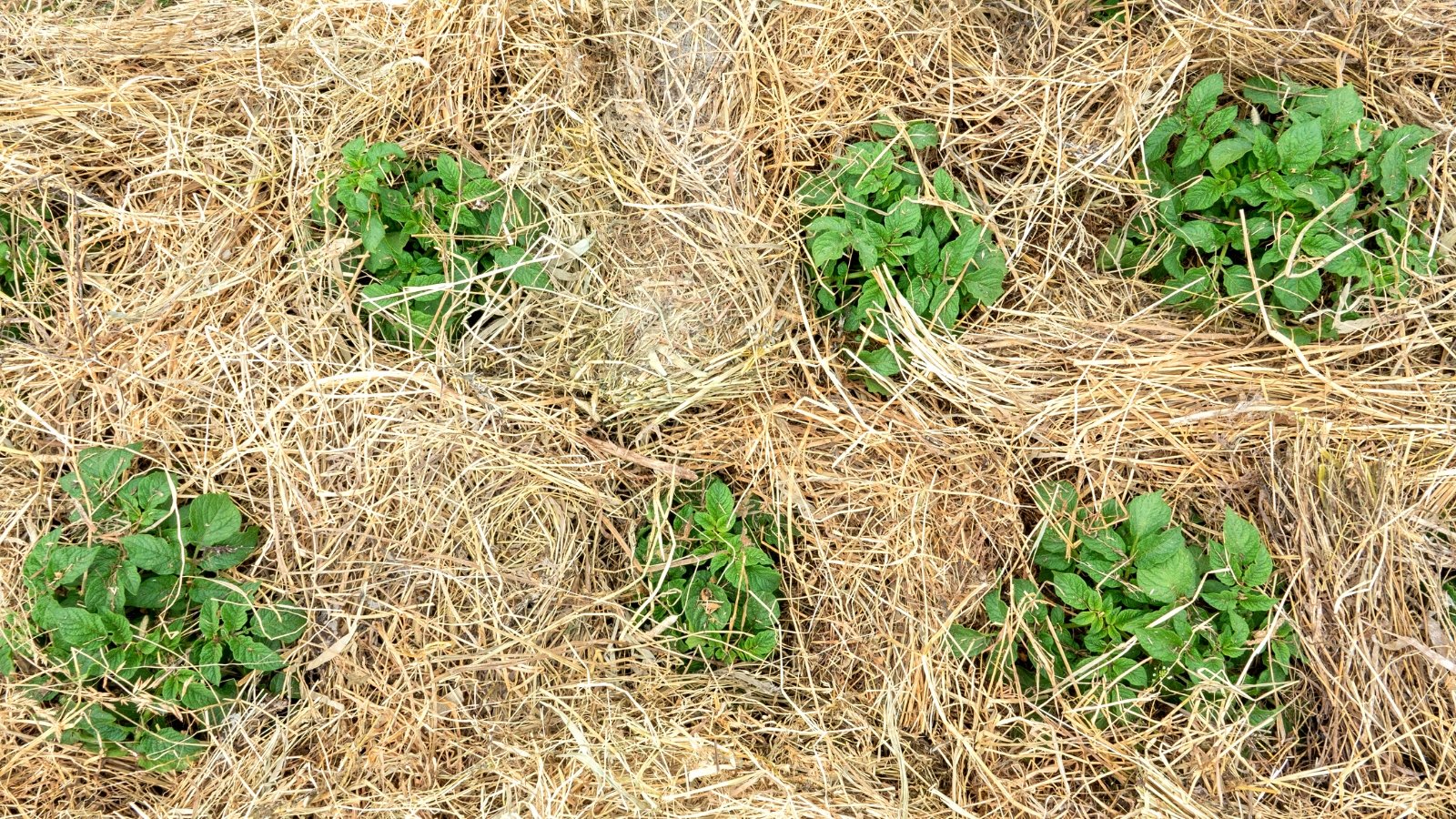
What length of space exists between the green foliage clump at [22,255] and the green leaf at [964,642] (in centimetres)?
258

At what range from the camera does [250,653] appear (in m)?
2.04

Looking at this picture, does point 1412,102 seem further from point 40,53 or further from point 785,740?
point 40,53

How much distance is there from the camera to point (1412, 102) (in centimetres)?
219

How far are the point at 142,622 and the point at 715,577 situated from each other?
4.54ft

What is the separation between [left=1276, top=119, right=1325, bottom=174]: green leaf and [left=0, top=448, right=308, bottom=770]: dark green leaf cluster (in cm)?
267

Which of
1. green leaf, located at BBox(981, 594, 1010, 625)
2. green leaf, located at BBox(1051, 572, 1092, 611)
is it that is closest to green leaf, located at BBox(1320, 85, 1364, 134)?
green leaf, located at BBox(1051, 572, 1092, 611)

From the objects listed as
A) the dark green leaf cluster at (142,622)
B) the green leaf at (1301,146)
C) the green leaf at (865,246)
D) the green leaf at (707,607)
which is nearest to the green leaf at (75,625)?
the dark green leaf cluster at (142,622)

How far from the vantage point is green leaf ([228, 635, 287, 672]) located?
80.0 inches

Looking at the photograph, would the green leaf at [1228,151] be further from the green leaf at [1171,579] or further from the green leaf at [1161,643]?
the green leaf at [1161,643]

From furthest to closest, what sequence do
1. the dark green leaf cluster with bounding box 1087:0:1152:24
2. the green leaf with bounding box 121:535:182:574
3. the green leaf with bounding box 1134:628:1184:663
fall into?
the dark green leaf cluster with bounding box 1087:0:1152:24
the green leaf with bounding box 121:535:182:574
the green leaf with bounding box 1134:628:1184:663

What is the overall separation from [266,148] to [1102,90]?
7.47 feet

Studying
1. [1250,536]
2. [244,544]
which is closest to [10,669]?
[244,544]

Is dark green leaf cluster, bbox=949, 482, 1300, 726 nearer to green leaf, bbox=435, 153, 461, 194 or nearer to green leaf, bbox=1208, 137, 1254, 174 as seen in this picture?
green leaf, bbox=1208, 137, 1254, 174

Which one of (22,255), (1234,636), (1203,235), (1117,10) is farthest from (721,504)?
(22,255)
